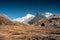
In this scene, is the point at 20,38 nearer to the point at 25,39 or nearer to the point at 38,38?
the point at 25,39

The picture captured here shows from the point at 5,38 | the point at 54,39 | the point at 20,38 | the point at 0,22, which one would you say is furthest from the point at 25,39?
the point at 0,22

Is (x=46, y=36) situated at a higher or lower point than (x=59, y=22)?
lower

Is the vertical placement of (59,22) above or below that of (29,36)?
above

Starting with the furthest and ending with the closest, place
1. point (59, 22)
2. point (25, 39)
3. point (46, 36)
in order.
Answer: point (59, 22), point (46, 36), point (25, 39)

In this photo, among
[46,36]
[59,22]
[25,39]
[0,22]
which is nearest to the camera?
[25,39]

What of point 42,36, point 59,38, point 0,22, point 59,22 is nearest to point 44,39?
point 42,36

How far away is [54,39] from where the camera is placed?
46812 millimetres

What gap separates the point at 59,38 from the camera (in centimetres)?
4725

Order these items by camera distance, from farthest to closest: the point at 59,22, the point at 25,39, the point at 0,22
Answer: the point at 59,22 → the point at 0,22 → the point at 25,39

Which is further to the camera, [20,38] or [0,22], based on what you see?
[0,22]

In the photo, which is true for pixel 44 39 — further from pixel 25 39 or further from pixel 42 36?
pixel 25 39

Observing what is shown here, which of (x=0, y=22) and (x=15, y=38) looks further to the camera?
(x=0, y=22)

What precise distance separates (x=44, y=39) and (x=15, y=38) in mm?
7463

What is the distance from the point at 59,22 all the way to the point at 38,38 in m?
50.0
